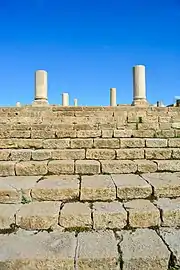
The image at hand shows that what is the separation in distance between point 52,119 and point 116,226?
4818 mm

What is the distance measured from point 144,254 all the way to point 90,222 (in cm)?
64

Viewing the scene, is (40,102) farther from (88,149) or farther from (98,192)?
(98,192)

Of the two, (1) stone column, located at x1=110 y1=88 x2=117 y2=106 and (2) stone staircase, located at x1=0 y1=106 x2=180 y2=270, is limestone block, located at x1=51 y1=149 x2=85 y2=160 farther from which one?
(1) stone column, located at x1=110 y1=88 x2=117 y2=106

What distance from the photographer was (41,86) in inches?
504

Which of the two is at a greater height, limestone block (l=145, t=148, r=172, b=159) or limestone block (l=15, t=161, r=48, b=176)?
limestone block (l=145, t=148, r=172, b=159)

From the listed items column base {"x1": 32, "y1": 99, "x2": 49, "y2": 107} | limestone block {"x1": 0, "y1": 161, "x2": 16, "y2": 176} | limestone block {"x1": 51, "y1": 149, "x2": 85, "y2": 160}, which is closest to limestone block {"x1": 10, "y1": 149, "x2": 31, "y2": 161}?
limestone block {"x1": 51, "y1": 149, "x2": 85, "y2": 160}

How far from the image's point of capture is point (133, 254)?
79.4 inches

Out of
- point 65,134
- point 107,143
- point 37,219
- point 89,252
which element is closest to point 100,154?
point 107,143

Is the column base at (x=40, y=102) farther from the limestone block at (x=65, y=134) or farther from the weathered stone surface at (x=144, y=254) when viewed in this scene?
the weathered stone surface at (x=144, y=254)

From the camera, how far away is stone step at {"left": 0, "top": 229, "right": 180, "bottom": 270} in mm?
1975

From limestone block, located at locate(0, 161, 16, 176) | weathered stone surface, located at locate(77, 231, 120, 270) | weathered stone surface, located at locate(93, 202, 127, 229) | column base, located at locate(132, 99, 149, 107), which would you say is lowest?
weathered stone surface, located at locate(77, 231, 120, 270)

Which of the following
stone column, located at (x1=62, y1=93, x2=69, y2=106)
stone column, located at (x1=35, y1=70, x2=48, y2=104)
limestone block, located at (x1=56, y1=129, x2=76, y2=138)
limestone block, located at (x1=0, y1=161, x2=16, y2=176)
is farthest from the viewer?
stone column, located at (x1=62, y1=93, x2=69, y2=106)

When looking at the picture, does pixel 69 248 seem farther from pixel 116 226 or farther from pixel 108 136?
pixel 108 136

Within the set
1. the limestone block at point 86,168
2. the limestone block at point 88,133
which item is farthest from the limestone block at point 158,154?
the limestone block at point 88,133
